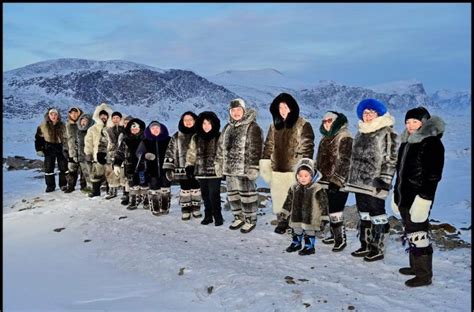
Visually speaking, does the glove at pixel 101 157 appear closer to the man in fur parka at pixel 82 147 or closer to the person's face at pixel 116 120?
the person's face at pixel 116 120

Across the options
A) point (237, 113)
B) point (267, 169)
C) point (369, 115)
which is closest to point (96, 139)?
point (237, 113)

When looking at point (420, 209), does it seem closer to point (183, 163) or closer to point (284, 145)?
point (284, 145)

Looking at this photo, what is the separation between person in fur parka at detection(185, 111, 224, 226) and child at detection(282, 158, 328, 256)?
1.84 meters

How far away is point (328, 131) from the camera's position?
6.34m

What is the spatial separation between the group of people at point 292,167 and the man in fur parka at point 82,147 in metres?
0.31

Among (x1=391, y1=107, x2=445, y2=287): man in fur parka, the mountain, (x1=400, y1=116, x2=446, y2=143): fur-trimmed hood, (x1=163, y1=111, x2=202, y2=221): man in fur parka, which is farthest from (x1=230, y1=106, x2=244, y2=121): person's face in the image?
the mountain

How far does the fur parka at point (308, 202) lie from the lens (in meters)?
5.90

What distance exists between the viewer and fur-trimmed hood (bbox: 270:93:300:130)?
6.59 meters

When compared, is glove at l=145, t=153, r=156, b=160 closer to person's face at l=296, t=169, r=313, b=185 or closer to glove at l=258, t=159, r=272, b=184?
glove at l=258, t=159, r=272, b=184

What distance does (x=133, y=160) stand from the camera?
885 cm

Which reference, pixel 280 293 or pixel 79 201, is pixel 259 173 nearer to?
pixel 280 293

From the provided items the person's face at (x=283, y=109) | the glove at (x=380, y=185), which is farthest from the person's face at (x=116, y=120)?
the glove at (x=380, y=185)

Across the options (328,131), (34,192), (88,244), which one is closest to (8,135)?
(34,192)

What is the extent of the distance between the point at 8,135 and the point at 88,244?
25.4 metres
